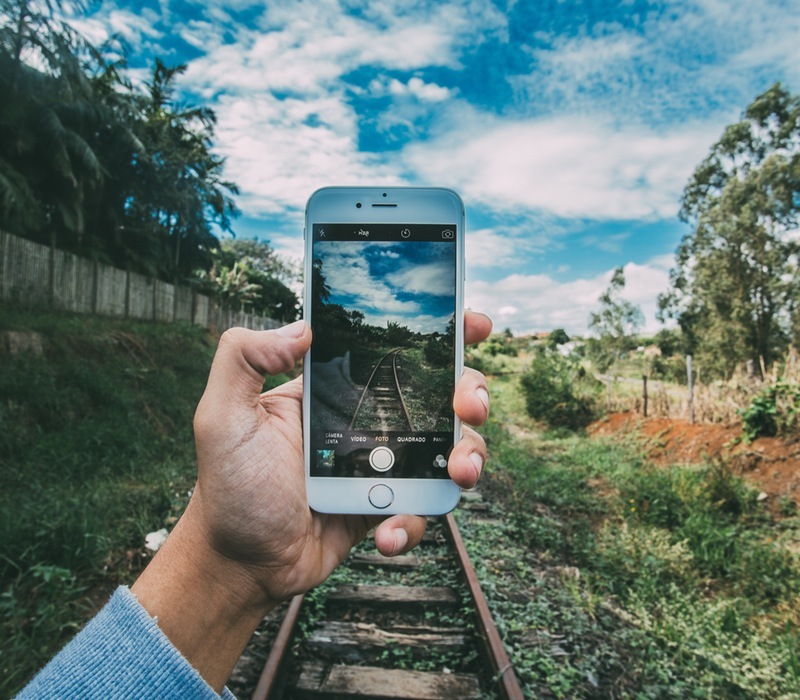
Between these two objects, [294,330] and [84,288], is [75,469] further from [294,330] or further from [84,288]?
[84,288]

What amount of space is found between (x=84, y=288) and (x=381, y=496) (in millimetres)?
19160

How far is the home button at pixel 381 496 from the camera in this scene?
74.1 inches

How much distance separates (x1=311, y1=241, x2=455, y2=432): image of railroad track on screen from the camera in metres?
1.94

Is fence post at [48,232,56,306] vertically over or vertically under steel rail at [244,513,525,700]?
over

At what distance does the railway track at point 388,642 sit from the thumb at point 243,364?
1.96m

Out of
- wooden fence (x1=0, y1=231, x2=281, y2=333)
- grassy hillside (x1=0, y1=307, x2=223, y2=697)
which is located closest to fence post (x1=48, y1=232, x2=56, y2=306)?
wooden fence (x1=0, y1=231, x2=281, y2=333)

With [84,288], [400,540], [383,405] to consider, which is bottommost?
[400,540]

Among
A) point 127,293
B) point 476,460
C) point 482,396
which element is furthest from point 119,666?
point 127,293

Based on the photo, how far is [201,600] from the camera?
157 cm

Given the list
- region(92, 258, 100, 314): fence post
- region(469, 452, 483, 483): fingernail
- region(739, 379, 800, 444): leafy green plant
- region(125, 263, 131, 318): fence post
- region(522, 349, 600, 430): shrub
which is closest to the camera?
region(469, 452, 483, 483): fingernail

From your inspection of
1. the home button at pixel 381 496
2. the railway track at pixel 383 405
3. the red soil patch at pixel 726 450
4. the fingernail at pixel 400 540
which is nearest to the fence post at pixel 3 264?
the railway track at pixel 383 405

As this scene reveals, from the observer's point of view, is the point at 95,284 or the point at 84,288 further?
the point at 95,284

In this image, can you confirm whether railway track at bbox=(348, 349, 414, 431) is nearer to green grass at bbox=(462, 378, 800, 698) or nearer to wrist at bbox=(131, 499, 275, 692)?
wrist at bbox=(131, 499, 275, 692)

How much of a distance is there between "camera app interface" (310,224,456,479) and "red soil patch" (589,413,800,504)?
22.5 ft
